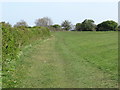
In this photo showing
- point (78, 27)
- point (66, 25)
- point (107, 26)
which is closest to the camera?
point (107, 26)

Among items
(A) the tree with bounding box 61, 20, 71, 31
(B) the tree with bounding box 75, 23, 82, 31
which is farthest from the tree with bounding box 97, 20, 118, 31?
(A) the tree with bounding box 61, 20, 71, 31

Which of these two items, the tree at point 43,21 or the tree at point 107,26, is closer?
the tree at point 43,21

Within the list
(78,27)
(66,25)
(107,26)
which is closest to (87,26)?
(78,27)

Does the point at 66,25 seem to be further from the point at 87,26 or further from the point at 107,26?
the point at 107,26

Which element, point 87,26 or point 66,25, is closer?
point 87,26

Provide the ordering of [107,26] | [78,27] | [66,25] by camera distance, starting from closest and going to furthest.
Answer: [107,26]
[78,27]
[66,25]

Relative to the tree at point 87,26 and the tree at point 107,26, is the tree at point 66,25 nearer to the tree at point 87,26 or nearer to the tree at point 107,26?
the tree at point 87,26

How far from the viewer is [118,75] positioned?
8891 millimetres

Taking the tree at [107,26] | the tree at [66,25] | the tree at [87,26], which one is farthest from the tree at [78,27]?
the tree at [107,26]

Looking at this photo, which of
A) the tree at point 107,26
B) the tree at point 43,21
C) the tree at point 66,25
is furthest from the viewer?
the tree at point 66,25

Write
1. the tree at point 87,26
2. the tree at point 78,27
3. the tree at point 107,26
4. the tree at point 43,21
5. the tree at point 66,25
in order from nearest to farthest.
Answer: the tree at point 43,21
the tree at point 87,26
the tree at point 107,26
the tree at point 78,27
the tree at point 66,25

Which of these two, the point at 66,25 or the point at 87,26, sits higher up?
the point at 66,25

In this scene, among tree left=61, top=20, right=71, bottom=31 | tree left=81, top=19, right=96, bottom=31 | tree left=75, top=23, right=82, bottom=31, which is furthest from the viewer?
tree left=61, top=20, right=71, bottom=31

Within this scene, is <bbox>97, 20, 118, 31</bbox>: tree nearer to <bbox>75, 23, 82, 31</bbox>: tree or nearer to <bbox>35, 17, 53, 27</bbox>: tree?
<bbox>75, 23, 82, 31</bbox>: tree
